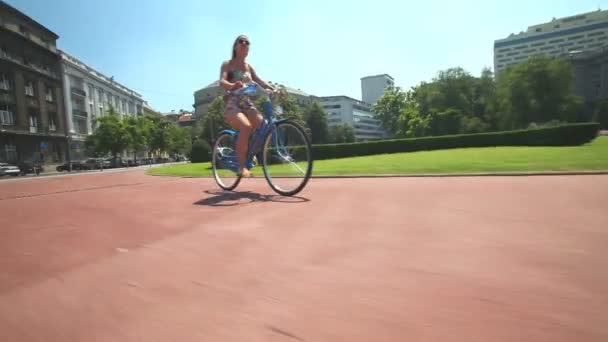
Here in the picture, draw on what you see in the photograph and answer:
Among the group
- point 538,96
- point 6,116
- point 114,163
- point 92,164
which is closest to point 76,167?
point 92,164

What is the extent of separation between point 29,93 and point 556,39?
618 ft

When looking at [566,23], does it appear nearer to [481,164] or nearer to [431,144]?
[431,144]

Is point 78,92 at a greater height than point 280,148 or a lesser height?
greater

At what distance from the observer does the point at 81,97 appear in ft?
184

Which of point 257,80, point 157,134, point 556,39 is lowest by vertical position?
point 257,80

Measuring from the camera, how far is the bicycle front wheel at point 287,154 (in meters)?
5.13

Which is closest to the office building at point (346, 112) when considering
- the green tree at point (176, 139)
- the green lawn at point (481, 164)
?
the green tree at point (176, 139)

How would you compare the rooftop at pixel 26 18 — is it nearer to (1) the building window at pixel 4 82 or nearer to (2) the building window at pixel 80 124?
(1) the building window at pixel 4 82

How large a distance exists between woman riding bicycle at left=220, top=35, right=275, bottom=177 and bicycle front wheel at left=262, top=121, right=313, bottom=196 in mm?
380

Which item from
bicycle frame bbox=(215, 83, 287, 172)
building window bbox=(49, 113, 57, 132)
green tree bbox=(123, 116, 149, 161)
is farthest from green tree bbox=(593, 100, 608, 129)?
building window bbox=(49, 113, 57, 132)

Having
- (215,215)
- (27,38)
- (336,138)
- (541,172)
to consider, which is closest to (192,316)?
(215,215)

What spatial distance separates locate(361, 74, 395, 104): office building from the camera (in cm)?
17375

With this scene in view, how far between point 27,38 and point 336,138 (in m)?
65.1

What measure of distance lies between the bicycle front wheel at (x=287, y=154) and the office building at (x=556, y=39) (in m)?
156
